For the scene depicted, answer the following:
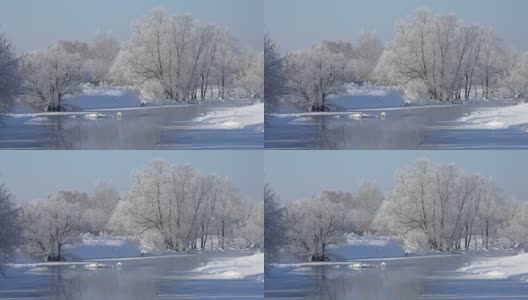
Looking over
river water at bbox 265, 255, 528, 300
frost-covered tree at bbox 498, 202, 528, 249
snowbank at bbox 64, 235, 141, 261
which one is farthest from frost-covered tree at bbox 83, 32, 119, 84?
frost-covered tree at bbox 498, 202, 528, 249

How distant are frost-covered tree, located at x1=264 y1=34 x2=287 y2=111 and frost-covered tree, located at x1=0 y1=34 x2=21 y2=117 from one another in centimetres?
259

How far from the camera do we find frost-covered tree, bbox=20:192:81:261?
38.3 ft

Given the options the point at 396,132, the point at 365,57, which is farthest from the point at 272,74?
the point at 396,132

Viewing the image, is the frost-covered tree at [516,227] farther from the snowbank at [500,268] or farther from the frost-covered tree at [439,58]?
the frost-covered tree at [439,58]

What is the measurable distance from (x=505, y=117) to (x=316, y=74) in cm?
206

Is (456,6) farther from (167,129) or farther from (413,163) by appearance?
(167,129)

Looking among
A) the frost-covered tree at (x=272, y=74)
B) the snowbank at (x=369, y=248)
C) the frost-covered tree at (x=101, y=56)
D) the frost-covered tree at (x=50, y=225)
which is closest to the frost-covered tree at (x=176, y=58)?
the frost-covered tree at (x=101, y=56)

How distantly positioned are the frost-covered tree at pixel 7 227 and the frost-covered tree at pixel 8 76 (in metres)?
0.89

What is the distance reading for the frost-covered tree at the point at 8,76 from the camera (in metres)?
11.5

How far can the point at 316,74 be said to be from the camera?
470 inches

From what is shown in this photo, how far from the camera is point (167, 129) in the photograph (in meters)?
11.9

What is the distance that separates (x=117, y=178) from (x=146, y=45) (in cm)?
143

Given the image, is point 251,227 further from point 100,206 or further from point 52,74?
point 52,74

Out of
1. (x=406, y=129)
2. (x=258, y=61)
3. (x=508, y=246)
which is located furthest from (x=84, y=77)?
(x=508, y=246)
